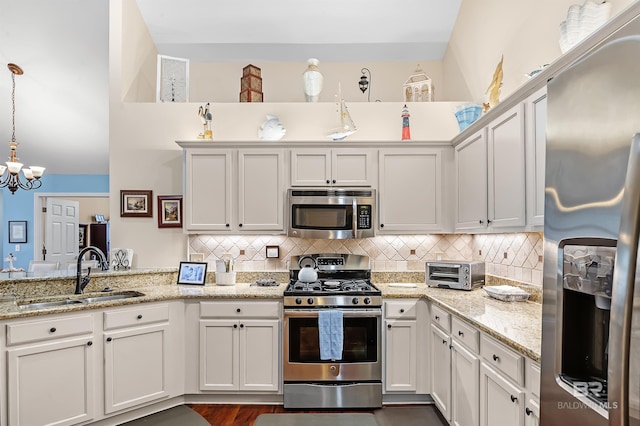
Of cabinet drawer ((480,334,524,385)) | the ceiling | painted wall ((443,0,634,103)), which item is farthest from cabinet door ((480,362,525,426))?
the ceiling

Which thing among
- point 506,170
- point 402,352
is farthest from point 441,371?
point 506,170

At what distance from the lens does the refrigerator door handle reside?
0.68m

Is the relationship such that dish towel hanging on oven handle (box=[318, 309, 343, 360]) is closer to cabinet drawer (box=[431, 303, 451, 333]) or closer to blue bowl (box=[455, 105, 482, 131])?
cabinet drawer (box=[431, 303, 451, 333])

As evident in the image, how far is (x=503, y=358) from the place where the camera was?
1.77m

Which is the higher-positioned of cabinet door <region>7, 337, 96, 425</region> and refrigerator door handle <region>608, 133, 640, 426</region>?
refrigerator door handle <region>608, 133, 640, 426</region>

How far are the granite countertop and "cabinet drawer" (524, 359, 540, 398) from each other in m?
0.05

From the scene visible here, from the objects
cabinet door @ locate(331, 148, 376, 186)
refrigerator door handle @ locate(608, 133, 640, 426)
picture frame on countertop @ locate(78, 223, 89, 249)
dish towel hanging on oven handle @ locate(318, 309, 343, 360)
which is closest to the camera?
refrigerator door handle @ locate(608, 133, 640, 426)

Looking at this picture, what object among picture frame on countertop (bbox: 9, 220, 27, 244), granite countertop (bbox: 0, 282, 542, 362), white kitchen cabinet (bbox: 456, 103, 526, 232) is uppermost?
white kitchen cabinet (bbox: 456, 103, 526, 232)

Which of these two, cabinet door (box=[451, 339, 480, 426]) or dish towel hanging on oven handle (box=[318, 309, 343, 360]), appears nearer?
cabinet door (box=[451, 339, 480, 426])

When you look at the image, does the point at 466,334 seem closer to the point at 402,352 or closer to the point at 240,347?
the point at 402,352

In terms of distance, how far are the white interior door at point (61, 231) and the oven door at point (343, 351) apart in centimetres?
579

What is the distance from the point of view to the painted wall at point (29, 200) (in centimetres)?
668

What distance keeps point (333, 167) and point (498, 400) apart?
86.0 inches

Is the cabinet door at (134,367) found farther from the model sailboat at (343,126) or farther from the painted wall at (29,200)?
the painted wall at (29,200)
